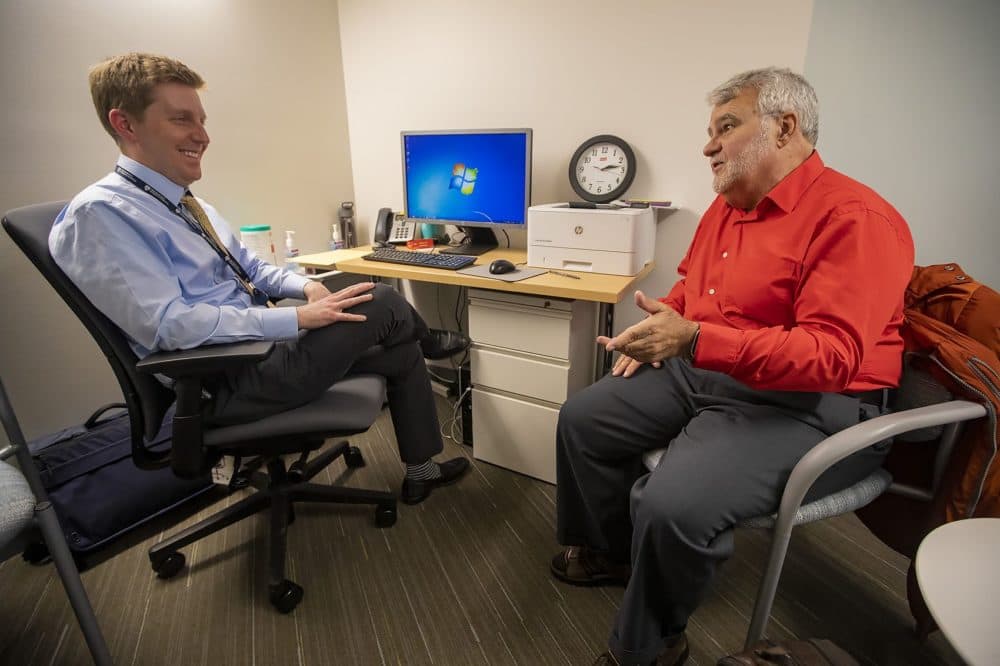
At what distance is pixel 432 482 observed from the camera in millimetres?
1697

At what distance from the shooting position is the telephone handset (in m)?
2.27

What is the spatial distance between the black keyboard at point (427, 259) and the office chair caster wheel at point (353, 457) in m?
Answer: 0.76

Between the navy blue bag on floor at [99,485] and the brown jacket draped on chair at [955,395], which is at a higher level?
the brown jacket draped on chair at [955,395]

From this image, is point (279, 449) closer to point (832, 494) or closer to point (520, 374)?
point (520, 374)

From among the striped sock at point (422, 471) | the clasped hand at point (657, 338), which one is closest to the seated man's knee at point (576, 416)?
the clasped hand at point (657, 338)

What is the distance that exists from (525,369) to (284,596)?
0.97m

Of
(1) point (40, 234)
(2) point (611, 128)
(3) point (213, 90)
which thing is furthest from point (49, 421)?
(2) point (611, 128)

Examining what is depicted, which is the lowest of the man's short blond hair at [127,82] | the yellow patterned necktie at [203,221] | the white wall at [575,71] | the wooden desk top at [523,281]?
the wooden desk top at [523,281]

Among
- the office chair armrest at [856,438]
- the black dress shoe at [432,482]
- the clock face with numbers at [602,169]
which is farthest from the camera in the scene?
the clock face with numbers at [602,169]

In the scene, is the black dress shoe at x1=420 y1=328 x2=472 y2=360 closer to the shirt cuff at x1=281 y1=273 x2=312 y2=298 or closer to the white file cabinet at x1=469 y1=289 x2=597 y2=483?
the white file cabinet at x1=469 y1=289 x2=597 y2=483

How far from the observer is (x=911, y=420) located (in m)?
0.82

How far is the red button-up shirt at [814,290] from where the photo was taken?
0.89m

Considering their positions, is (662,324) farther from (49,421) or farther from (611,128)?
(49,421)

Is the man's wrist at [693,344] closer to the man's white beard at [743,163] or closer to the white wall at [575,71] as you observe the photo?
the man's white beard at [743,163]
